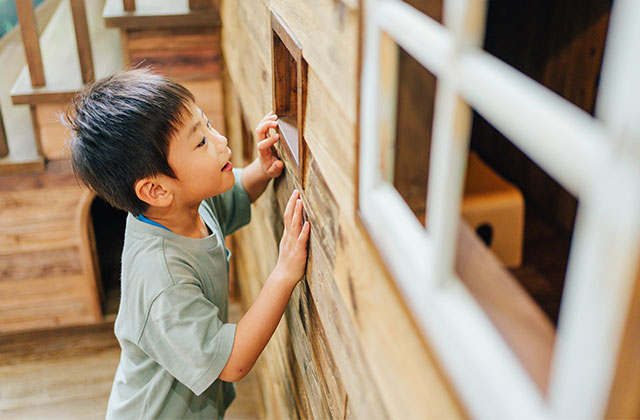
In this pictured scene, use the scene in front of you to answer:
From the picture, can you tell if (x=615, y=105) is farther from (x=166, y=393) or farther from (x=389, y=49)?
(x=166, y=393)

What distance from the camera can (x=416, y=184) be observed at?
0.89 meters

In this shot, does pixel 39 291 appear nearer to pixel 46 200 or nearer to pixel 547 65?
pixel 46 200

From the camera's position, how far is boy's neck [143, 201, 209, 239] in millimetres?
1466

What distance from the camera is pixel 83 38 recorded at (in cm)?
263

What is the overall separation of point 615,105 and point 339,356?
0.75 metres

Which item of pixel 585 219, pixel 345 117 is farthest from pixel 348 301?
pixel 585 219

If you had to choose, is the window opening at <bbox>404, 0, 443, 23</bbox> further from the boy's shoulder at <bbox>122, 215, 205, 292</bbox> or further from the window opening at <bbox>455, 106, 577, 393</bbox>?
the boy's shoulder at <bbox>122, 215, 205, 292</bbox>

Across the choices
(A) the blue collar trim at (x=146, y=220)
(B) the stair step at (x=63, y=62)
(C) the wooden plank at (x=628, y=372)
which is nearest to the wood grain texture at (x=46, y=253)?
(B) the stair step at (x=63, y=62)

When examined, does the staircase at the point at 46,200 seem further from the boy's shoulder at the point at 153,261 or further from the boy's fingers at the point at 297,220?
the boy's fingers at the point at 297,220

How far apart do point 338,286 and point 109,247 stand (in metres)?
3.50

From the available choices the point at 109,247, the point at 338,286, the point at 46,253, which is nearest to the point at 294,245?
the point at 338,286


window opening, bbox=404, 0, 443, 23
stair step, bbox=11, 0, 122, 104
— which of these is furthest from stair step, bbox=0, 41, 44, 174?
window opening, bbox=404, 0, 443, 23

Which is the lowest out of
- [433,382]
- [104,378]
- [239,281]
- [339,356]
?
[104,378]

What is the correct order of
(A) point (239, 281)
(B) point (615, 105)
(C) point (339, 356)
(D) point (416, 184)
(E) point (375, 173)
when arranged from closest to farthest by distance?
Result: (B) point (615, 105), (E) point (375, 173), (D) point (416, 184), (C) point (339, 356), (A) point (239, 281)
